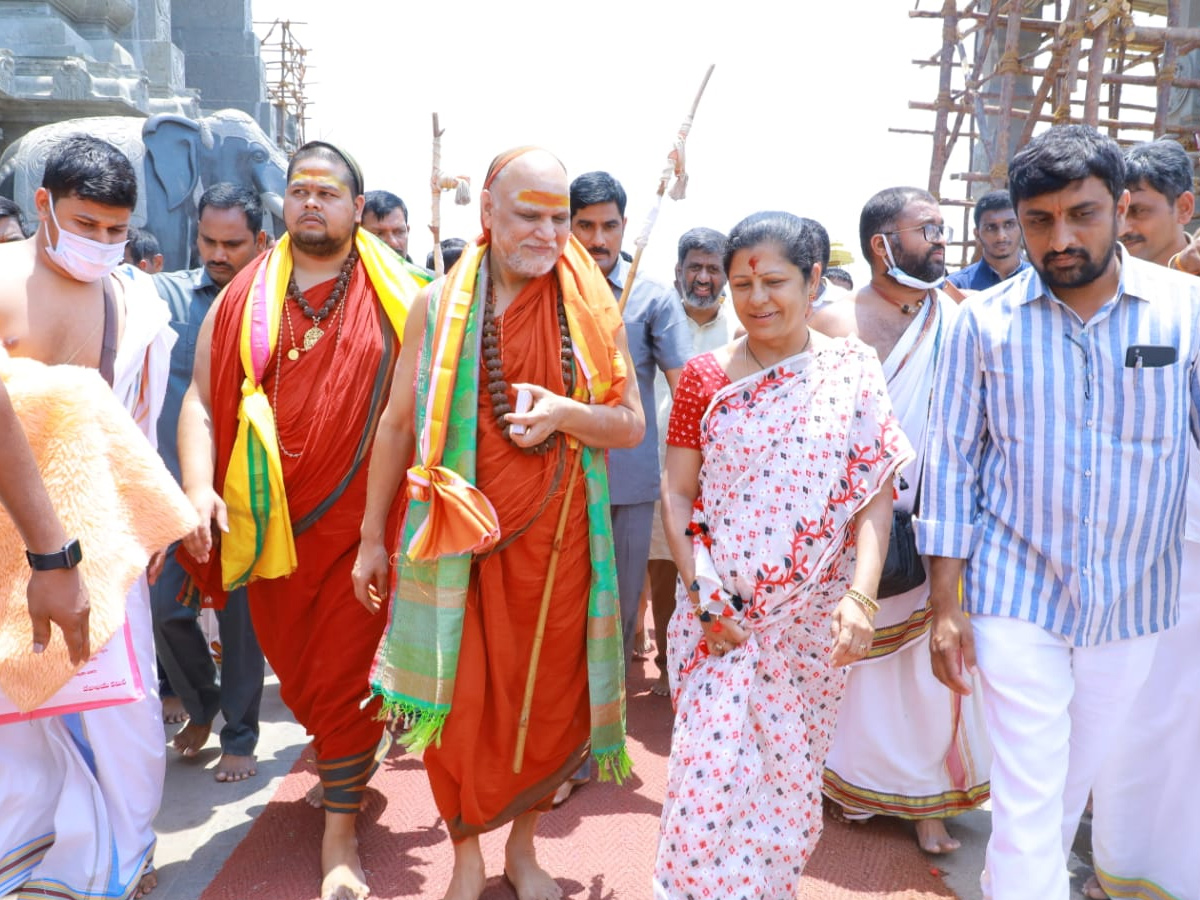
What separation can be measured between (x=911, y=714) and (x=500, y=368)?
1.99m

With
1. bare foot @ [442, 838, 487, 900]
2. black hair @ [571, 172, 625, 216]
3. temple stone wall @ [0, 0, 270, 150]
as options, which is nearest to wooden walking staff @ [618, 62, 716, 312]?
black hair @ [571, 172, 625, 216]

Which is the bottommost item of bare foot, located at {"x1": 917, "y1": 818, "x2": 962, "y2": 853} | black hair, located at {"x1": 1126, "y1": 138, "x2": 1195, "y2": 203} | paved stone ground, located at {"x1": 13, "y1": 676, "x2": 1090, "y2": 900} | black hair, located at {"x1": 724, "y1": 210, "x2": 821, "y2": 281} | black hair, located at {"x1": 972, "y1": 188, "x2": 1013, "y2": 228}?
paved stone ground, located at {"x1": 13, "y1": 676, "x2": 1090, "y2": 900}

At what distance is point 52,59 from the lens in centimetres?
1364

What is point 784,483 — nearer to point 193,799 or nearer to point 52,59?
point 193,799

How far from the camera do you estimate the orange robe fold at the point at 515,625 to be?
11.0 ft

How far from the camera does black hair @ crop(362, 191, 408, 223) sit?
20.0 ft

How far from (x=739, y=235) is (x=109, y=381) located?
6.53 feet

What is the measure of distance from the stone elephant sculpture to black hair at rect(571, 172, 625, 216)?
586 centimetres

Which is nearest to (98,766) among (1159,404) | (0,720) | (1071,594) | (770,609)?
(0,720)

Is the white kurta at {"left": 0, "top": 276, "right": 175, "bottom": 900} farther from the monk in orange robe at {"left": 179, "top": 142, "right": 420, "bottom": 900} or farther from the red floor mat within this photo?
the red floor mat

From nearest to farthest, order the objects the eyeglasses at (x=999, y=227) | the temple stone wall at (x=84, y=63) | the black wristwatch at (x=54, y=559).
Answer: the black wristwatch at (x=54, y=559) → the eyeglasses at (x=999, y=227) → the temple stone wall at (x=84, y=63)

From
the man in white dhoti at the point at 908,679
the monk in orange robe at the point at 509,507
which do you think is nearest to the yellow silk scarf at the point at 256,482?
the monk in orange robe at the point at 509,507

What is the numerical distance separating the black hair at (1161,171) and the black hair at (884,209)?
682mm

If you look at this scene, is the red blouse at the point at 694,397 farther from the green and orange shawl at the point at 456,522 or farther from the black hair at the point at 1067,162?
the black hair at the point at 1067,162
